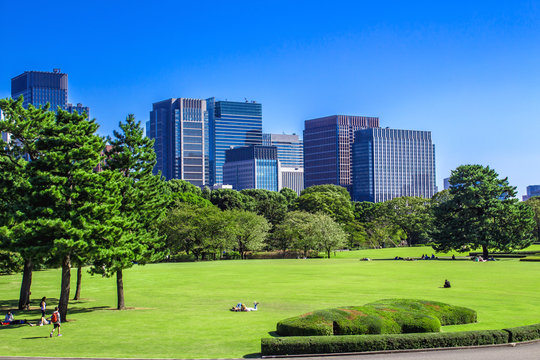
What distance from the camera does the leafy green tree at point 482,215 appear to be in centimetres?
10312

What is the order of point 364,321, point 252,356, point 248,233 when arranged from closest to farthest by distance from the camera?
point 252,356
point 364,321
point 248,233

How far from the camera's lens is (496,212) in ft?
341

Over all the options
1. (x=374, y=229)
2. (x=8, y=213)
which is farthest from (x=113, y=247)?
(x=374, y=229)

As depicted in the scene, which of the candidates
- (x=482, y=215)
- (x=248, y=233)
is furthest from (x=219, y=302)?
(x=248, y=233)

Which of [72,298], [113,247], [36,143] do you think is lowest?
[72,298]

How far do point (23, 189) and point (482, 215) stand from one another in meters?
88.7

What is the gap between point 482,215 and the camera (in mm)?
104562

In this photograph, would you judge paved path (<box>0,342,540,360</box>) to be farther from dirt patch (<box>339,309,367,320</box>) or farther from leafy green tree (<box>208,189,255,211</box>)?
leafy green tree (<box>208,189,255,211</box>)

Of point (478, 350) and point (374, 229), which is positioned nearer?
point (478, 350)

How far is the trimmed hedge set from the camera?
2734 centimetres

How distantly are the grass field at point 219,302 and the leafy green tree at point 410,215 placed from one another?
75.0m

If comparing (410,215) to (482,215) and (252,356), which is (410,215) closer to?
(482,215)

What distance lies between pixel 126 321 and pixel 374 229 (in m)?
124

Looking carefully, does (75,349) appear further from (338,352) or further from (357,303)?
(357,303)
